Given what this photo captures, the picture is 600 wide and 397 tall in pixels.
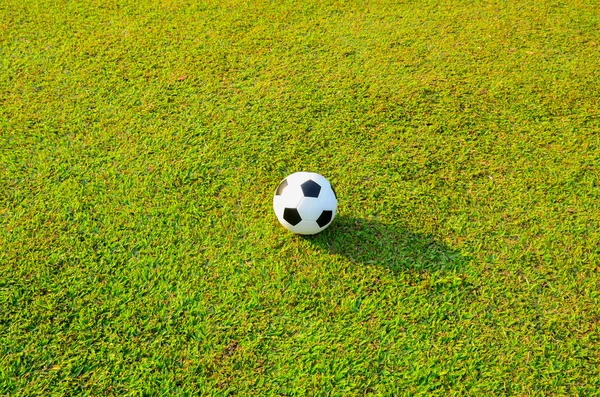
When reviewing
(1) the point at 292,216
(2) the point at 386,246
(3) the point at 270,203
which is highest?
(1) the point at 292,216

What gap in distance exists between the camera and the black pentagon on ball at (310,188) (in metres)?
2.64

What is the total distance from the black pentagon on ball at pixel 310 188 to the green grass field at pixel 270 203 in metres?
0.41

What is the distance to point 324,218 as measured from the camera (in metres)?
2.70

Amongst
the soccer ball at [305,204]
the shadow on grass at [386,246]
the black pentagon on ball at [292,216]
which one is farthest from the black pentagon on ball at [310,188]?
the shadow on grass at [386,246]

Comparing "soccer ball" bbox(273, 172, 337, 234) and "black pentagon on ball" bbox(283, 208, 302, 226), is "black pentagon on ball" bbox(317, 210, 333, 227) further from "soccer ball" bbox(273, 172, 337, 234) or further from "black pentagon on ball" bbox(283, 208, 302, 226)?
"black pentagon on ball" bbox(283, 208, 302, 226)

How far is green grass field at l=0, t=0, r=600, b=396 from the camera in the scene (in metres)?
2.38

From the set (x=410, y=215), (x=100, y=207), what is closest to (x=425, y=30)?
(x=410, y=215)

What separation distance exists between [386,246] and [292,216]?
70 centimetres

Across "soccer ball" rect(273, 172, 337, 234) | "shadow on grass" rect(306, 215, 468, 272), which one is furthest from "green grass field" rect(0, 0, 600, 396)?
"soccer ball" rect(273, 172, 337, 234)

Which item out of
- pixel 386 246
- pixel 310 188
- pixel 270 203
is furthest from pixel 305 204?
pixel 386 246

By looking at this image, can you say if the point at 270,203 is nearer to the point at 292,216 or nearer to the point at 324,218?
the point at 292,216

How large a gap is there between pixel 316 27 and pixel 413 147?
208cm

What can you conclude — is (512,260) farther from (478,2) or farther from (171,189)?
(478,2)

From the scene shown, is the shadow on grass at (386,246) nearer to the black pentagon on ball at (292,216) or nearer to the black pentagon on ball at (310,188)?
the black pentagon on ball at (292,216)
